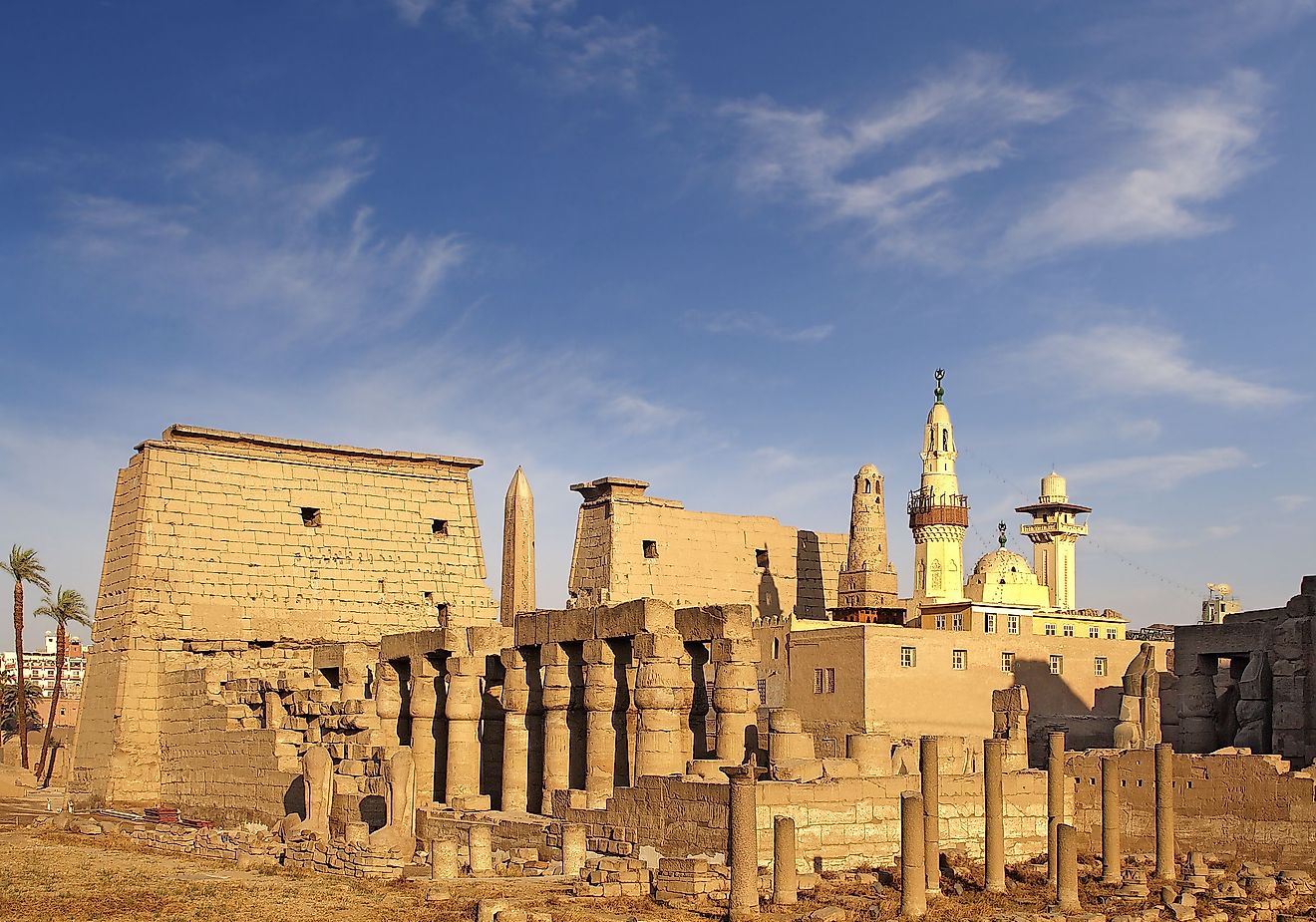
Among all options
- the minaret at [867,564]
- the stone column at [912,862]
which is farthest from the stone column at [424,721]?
the minaret at [867,564]

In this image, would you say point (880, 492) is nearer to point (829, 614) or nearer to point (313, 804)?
point (829, 614)

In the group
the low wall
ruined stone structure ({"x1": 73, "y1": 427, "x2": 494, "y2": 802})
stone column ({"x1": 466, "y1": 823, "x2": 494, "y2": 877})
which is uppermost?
ruined stone structure ({"x1": 73, "y1": 427, "x2": 494, "y2": 802})

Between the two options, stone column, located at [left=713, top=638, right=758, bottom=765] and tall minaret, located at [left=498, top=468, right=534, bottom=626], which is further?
tall minaret, located at [left=498, top=468, right=534, bottom=626]

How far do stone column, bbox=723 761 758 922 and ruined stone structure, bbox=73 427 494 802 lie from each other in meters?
12.6

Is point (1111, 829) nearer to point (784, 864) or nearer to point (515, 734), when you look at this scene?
point (784, 864)

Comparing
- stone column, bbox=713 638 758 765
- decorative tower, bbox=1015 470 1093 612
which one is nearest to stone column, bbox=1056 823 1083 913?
stone column, bbox=713 638 758 765

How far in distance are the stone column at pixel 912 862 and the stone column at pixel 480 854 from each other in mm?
4591

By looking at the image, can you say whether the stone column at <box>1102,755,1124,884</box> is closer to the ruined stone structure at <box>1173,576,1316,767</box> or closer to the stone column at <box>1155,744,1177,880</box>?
the stone column at <box>1155,744,1177,880</box>

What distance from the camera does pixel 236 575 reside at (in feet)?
101

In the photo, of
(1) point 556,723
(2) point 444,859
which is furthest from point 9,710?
(2) point 444,859

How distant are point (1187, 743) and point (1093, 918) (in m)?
12.8

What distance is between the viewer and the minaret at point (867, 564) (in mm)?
37594

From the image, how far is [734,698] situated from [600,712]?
97.1 inches

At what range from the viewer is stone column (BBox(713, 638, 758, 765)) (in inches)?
777
